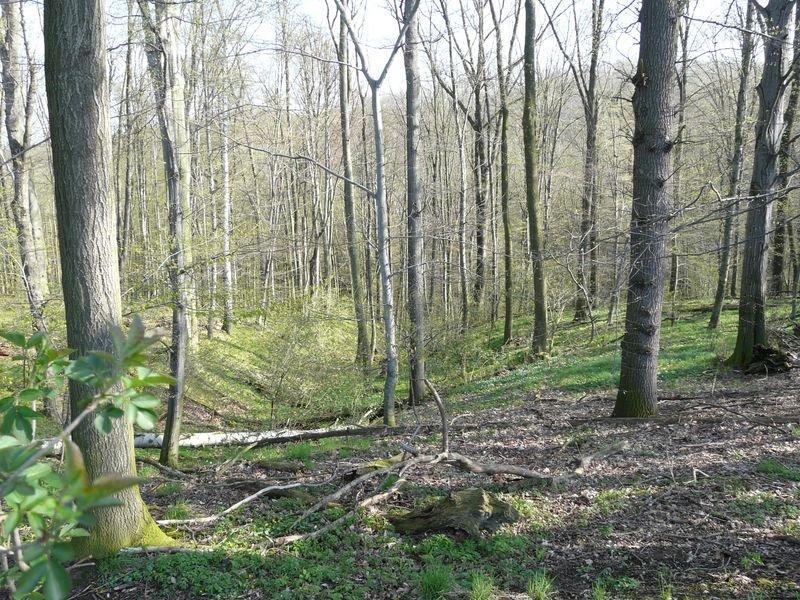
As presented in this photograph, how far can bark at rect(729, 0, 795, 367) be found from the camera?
30.7 feet

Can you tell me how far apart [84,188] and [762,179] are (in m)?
10.3

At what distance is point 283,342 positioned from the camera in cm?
1215

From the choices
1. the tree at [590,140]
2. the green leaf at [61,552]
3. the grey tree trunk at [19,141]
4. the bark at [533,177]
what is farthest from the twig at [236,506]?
the tree at [590,140]

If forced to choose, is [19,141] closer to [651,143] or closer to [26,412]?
[651,143]

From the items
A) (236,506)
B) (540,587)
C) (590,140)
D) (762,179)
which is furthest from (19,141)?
(590,140)

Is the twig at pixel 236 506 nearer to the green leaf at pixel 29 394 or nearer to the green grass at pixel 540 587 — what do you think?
the green grass at pixel 540 587

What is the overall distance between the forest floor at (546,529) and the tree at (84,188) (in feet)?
2.75

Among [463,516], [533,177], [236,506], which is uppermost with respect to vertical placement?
[533,177]

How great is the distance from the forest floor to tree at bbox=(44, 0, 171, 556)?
0.84 metres

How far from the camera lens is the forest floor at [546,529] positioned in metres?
3.70

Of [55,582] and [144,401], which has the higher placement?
[144,401]

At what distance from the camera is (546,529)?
450 centimetres

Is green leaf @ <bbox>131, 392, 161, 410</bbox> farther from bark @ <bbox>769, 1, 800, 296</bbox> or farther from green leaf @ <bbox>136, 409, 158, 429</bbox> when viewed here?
bark @ <bbox>769, 1, 800, 296</bbox>

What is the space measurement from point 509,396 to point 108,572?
8448 mm
